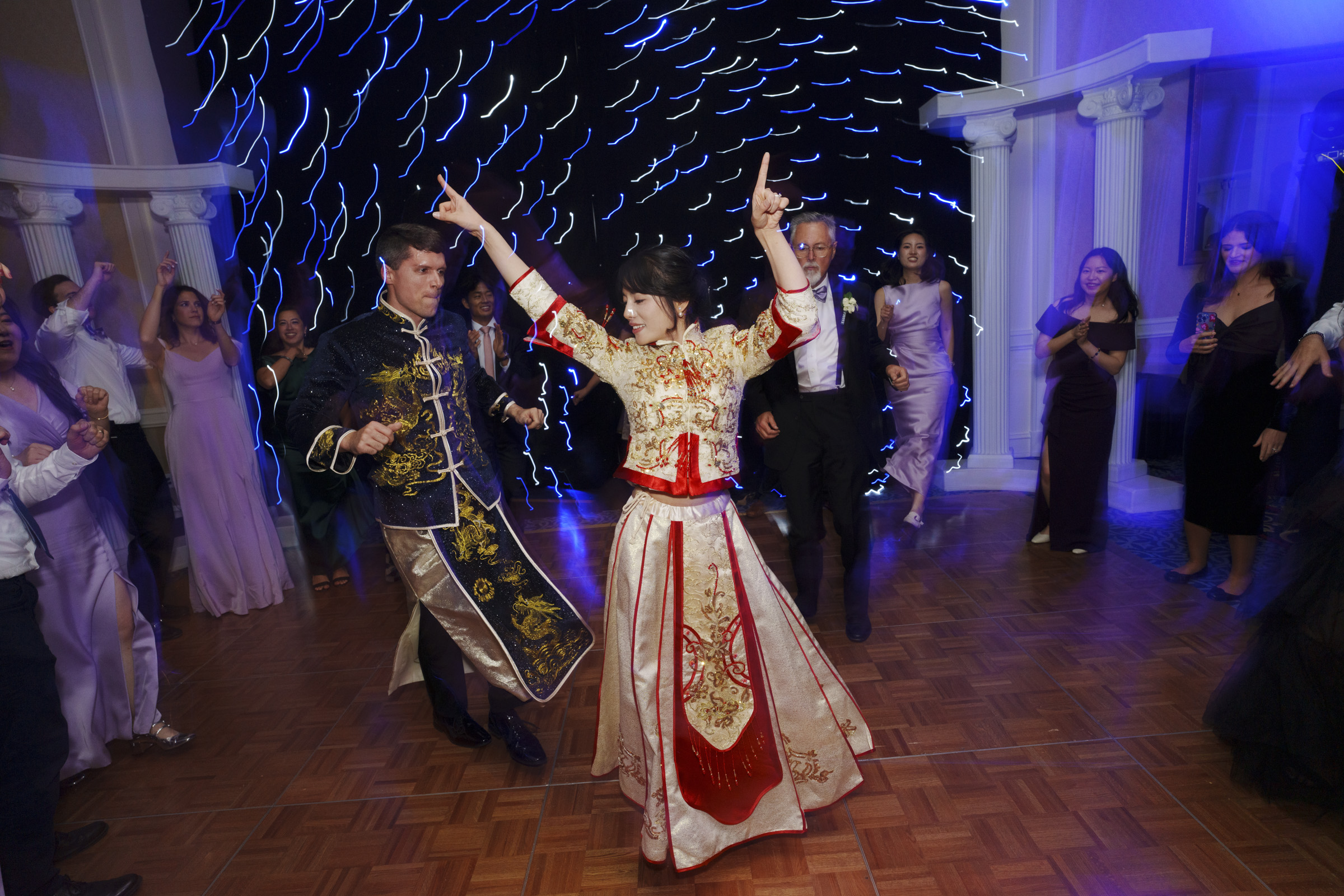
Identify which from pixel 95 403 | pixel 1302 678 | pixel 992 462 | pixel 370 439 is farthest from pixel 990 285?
pixel 95 403

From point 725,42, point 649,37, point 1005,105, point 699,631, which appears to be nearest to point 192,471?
point 699,631

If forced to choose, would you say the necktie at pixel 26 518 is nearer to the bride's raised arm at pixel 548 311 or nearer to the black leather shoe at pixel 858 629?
the bride's raised arm at pixel 548 311

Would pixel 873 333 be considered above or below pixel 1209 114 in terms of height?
below

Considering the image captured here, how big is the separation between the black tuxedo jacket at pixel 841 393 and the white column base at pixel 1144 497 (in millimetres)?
2020

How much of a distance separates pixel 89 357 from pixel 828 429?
3.01m

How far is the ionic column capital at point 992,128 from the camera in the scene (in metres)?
4.30

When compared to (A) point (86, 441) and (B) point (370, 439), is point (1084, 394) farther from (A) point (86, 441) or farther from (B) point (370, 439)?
(A) point (86, 441)

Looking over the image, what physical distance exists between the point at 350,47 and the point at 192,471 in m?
2.49

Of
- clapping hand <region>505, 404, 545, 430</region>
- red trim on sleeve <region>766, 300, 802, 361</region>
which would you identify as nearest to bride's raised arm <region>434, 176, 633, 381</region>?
red trim on sleeve <region>766, 300, 802, 361</region>

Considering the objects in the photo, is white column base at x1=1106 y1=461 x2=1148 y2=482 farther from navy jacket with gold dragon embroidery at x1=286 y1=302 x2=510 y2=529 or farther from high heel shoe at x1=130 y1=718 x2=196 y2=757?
high heel shoe at x1=130 y1=718 x2=196 y2=757

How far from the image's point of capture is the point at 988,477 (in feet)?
15.2

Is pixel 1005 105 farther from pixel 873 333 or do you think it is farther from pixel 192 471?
Answer: pixel 192 471

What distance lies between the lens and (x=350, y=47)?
423cm

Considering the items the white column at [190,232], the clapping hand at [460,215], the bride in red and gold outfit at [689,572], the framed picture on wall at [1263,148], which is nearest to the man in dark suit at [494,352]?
the white column at [190,232]
